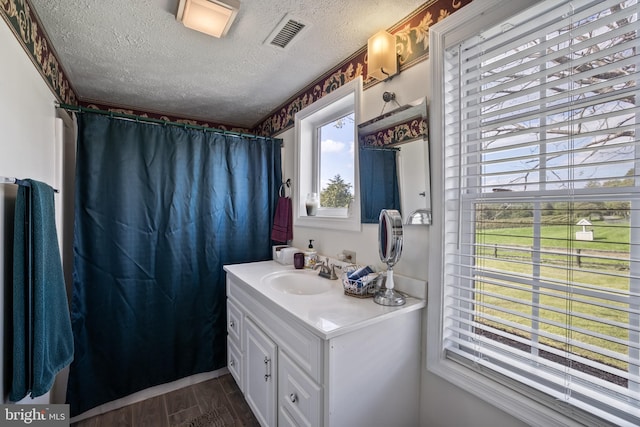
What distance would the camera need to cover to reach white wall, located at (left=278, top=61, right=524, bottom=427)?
1.09m

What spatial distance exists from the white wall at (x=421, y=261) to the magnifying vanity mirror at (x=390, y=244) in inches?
6.0

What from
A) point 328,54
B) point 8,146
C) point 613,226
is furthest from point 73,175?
point 613,226

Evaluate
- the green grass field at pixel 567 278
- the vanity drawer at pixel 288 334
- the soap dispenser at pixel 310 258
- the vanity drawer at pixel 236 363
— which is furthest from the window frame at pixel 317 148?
the vanity drawer at pixel 236 363

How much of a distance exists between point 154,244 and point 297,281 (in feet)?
3.38

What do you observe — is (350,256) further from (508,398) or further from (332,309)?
(508,398)

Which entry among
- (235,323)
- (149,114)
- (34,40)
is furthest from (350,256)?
(149,114)

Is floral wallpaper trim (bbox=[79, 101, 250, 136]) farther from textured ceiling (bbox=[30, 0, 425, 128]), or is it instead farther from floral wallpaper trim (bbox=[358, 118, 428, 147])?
floral wallpaper trim (bbox=[358, 118, 428, 147])

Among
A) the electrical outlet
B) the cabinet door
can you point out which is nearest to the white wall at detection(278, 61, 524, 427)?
the electrical outlet

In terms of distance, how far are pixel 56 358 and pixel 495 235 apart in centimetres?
188

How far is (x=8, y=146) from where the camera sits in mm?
1027

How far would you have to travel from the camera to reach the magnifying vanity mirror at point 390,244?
1210 mm

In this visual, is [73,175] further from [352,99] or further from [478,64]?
[478,64]

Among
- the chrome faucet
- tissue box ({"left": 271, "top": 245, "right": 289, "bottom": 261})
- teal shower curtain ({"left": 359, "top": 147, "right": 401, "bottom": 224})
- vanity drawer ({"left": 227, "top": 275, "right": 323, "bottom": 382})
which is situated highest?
teal shower curtain ({"left": 359, "top": 147, "right": 401, "bottom": 224})

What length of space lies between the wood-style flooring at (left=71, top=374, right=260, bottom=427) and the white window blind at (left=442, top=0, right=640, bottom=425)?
4.58 ft
